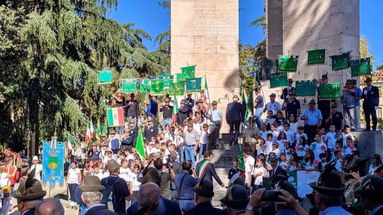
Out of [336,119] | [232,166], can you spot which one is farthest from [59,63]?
[336,119]

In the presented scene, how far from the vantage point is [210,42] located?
25094 millimetres

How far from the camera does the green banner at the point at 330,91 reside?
14.9 meters

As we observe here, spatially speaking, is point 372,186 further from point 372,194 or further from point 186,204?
point 186,204

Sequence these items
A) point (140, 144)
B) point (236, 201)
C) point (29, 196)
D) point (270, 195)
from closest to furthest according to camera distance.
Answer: point (270, 195) → point (236, 201) → point (29, 196) → point (140, 144)

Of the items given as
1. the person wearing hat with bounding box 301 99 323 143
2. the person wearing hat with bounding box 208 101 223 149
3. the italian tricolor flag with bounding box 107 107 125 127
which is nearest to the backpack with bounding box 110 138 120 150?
the italian tricolor flag with bounding box 107 107 125 127

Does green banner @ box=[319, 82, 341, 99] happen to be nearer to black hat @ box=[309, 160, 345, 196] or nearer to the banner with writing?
the banner with writing

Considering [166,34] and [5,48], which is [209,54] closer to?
[5,48]

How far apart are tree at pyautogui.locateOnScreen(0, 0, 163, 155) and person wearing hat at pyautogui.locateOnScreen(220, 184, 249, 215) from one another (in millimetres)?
17131

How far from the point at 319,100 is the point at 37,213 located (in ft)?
42.4

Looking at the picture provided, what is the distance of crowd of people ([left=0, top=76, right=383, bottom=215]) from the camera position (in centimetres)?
386

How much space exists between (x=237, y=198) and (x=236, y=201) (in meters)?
0.03

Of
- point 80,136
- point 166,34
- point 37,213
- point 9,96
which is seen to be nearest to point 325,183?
point 37,213

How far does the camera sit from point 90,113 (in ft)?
92.3

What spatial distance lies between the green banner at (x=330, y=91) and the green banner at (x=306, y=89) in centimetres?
33
